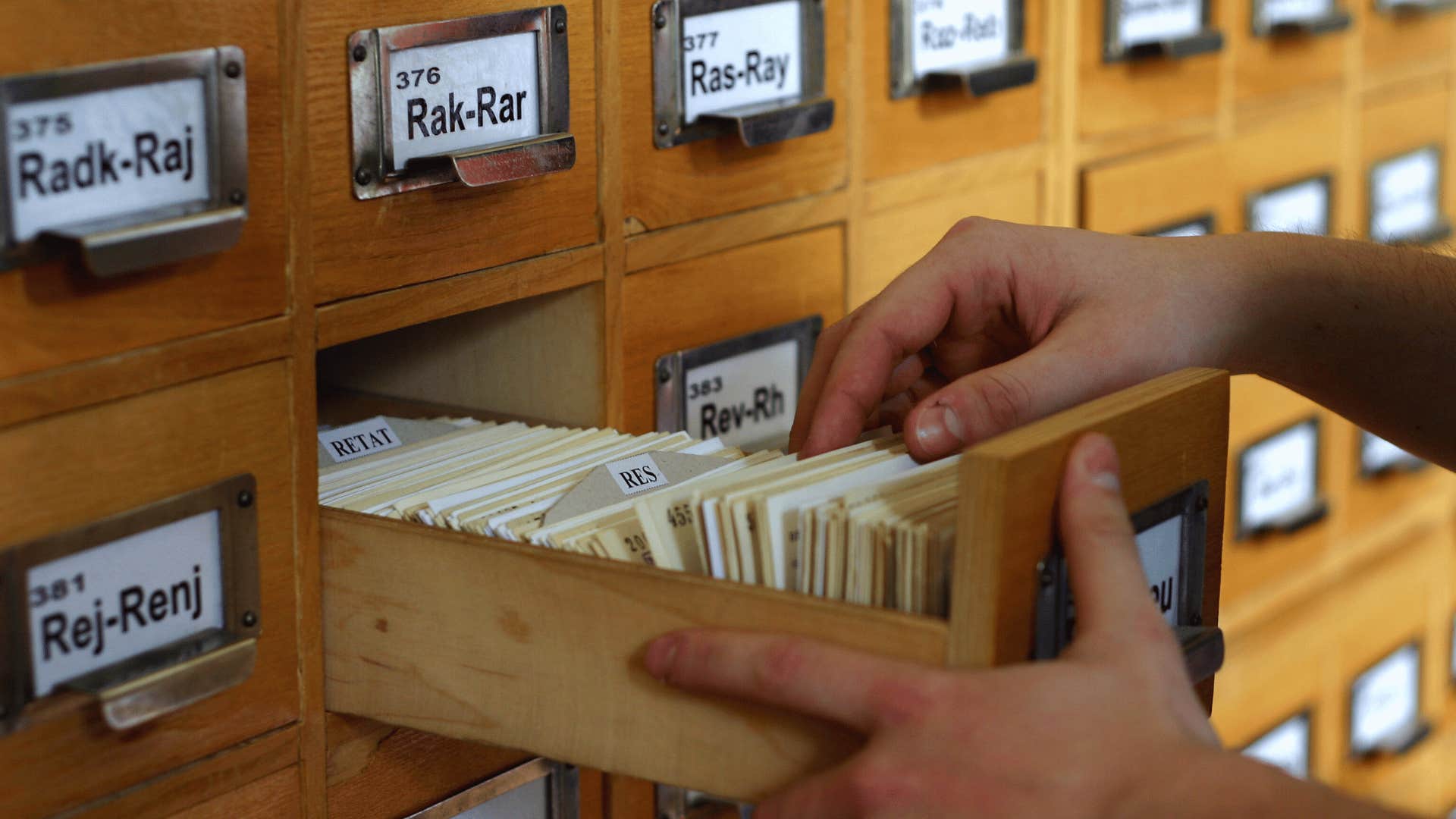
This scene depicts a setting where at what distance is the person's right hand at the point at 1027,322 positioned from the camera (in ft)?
3.01

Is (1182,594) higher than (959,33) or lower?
lower

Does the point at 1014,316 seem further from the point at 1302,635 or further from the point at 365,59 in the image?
the point at 1302,635

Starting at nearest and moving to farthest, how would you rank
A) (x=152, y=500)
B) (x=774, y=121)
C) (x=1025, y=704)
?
(x=1025, y=704)
(x=152, y=500)
(x=774, y=121)

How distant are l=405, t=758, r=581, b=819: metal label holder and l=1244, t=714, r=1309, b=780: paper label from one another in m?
1.05

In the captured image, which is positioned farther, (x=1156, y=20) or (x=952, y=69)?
(x=1156, y=20)

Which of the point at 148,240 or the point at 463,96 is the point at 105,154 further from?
the point at 463,96

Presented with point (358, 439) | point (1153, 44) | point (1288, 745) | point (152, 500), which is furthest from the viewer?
point (1288, 745)

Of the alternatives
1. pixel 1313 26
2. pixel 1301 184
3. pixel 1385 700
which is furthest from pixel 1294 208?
pixel 1385 700

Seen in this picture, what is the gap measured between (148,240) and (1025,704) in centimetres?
40

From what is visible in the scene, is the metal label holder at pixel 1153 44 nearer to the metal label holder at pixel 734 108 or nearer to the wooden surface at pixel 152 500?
the metal label holder at pixel 734 108

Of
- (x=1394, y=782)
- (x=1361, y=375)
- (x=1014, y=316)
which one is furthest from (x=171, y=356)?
(x=1394, y=782)

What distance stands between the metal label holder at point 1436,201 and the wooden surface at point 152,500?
1331 millimetres

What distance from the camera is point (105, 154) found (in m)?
0.70

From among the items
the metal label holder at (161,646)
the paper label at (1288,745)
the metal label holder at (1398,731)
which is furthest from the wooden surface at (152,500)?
the metal label holder at (1398,731)
